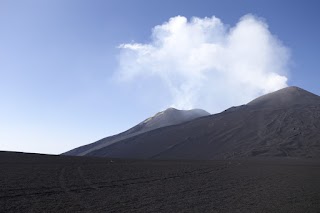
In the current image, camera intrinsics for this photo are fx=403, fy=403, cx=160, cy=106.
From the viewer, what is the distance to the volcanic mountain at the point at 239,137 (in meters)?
71.3

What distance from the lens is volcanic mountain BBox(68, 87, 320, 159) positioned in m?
71.3

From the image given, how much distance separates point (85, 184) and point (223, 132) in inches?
2595

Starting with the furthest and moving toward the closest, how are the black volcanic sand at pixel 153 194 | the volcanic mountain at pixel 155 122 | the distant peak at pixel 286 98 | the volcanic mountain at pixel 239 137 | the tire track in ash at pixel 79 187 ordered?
the volcanic mountain at pixel 155 122 < the distant peak at pixel 286 98 < the volcanic mountain at pixel 239 137 < the tire track in ash at pixel 79 187 < the black volcanic sand at pixel 153 194

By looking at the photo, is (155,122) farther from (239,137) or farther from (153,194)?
(153,194)

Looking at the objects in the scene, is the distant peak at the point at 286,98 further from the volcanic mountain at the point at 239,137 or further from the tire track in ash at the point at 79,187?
the tire track in ash at the point at 79,187

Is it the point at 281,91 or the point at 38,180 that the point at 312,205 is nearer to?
the point at 38,180

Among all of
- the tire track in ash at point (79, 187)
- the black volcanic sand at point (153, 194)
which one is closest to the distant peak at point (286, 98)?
the tire track in ash at point (79, 187)

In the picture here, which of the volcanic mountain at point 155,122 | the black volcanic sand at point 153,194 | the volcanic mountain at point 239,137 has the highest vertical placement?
the volcanic mountain at point 155,122

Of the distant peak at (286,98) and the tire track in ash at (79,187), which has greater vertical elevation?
the distant peak at (286,98)

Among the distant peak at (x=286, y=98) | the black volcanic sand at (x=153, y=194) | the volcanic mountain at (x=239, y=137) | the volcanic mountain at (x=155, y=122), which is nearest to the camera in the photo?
the black volcanic sand at (x=153, y=194)

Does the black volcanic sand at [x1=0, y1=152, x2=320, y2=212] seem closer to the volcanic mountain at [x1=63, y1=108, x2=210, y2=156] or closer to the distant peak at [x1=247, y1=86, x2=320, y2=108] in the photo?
the distant peak at [x1=247, y1=86, x2=320, y2=108]

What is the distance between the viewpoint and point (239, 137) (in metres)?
82.0

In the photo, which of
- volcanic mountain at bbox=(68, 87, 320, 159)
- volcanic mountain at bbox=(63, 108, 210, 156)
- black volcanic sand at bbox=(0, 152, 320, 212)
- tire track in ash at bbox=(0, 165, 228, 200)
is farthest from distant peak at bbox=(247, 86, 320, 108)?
black volcanic sand at bbox=(0, 152, 320, 212)

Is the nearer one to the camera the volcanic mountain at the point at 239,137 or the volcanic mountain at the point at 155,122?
the volcanic mountain at the point at 239,137
